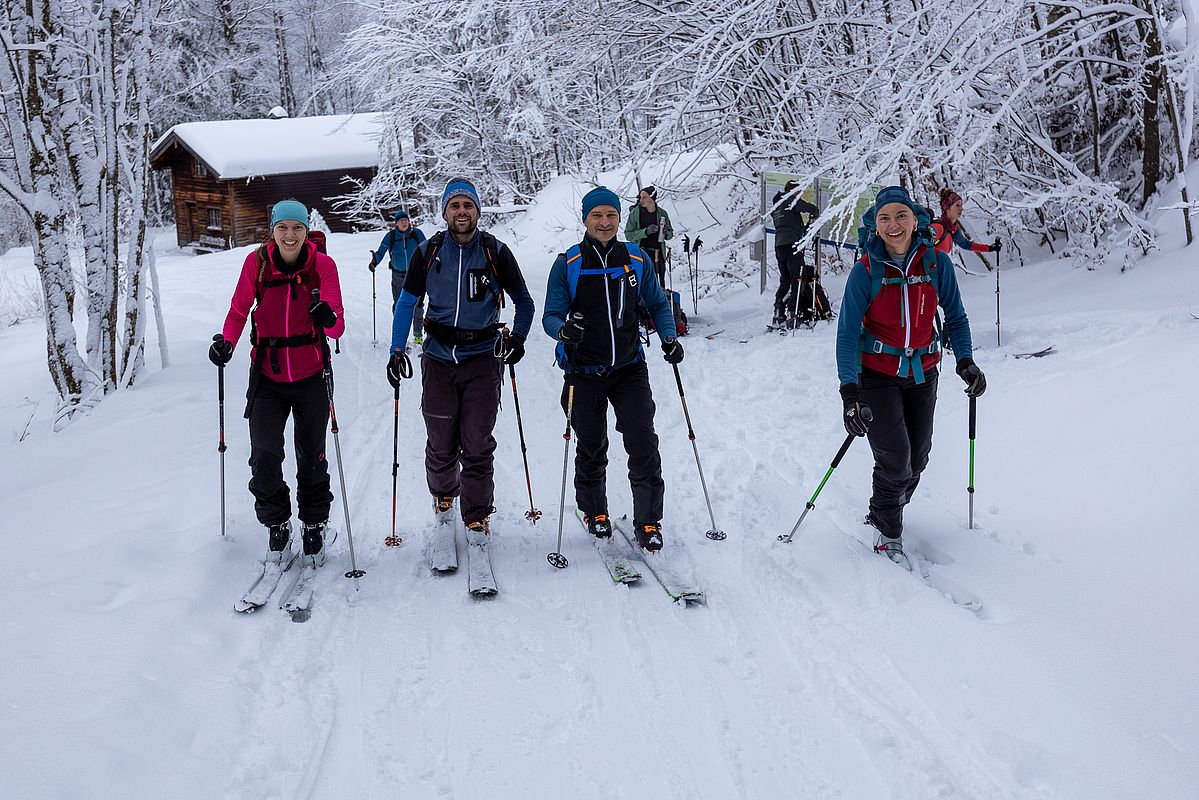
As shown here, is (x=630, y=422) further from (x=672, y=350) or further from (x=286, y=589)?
(x=286, y=589)

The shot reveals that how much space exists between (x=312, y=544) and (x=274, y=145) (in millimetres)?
29840

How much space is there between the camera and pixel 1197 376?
5.31 m

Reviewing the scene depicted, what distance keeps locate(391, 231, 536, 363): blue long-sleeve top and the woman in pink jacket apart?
479 mm

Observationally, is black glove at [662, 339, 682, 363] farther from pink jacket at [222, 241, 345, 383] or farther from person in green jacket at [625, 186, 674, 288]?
person in green jacket at [625, 186, 674, 288]

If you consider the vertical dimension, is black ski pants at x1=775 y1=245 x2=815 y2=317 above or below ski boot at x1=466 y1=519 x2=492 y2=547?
above

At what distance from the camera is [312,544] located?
4.91 metres

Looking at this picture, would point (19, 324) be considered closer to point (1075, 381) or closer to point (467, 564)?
point (467, 564)

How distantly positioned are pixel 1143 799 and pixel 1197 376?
3468mm

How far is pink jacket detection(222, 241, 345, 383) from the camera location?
452cm

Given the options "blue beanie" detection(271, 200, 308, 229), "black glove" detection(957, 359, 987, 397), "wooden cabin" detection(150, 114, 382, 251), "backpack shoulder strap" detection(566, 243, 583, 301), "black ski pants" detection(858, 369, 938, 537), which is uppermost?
"wooden cabin" detection(150, 114, 382, 251)

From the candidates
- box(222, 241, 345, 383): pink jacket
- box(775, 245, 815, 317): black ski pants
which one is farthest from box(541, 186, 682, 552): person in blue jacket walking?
box(775, 245, 815, 317): black ski pants

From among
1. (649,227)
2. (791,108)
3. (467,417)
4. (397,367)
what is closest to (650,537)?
(467,417)

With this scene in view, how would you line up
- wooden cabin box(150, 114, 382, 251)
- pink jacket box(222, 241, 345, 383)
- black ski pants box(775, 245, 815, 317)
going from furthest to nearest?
wooden cabin box(150, 114, 382, 251)
black ski pants box(775, 245, 815, 317)
pink jacket box(222, 241, 345, 383)

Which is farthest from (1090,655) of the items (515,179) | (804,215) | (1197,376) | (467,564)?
(515,179)
